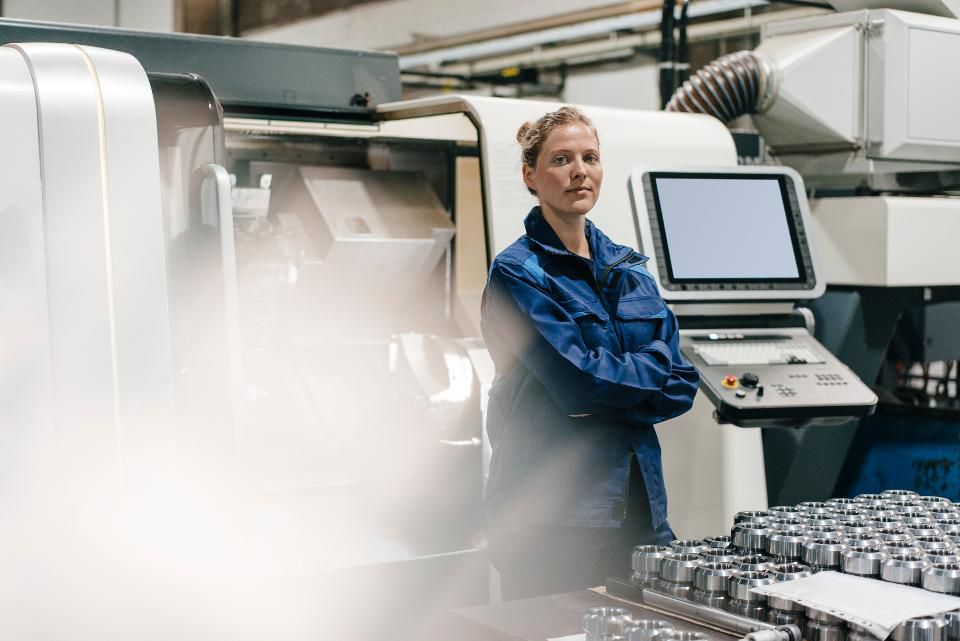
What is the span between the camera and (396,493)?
3438mm

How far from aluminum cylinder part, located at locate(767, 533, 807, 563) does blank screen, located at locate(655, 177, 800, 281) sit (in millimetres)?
1533

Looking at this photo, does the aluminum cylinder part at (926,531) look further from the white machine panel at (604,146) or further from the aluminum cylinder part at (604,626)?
the white machine panel at (604,146)

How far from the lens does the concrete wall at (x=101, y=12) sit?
7.89m

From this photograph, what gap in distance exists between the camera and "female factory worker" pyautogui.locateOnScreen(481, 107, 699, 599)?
2.04 metres

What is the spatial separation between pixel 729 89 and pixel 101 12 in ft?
20.2

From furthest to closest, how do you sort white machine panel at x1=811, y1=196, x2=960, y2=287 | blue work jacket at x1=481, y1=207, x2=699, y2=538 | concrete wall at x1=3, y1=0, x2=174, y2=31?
concrete wall at x1=3, y1=0, x2=174, y2=31
white machine panel at x1=811, y1=196, x2=960, y2=287
blue work jacket at x1=481, y1=207, x2=699, y2=538

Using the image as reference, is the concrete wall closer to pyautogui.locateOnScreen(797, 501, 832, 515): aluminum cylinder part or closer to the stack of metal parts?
pyautogui.locateOnScreen(797, 501, 832, 515): aluminum cylinder part

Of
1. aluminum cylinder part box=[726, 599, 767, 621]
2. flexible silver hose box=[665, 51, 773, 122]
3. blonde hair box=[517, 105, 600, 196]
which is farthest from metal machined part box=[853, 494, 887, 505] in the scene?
flexible silver hose box=[665, 51, 773, 122]

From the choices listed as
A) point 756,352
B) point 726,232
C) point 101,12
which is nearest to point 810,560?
point 756,352

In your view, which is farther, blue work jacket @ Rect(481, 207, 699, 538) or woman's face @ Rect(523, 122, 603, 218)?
woman's face @ Rect(523, 122, 603, 218)

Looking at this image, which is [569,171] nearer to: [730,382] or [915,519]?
[915,519]

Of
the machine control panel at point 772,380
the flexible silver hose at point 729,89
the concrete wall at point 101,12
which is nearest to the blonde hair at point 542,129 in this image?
the machine control panel at point 772,380

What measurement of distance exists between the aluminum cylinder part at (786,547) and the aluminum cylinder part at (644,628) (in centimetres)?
30

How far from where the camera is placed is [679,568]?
1.58 m
